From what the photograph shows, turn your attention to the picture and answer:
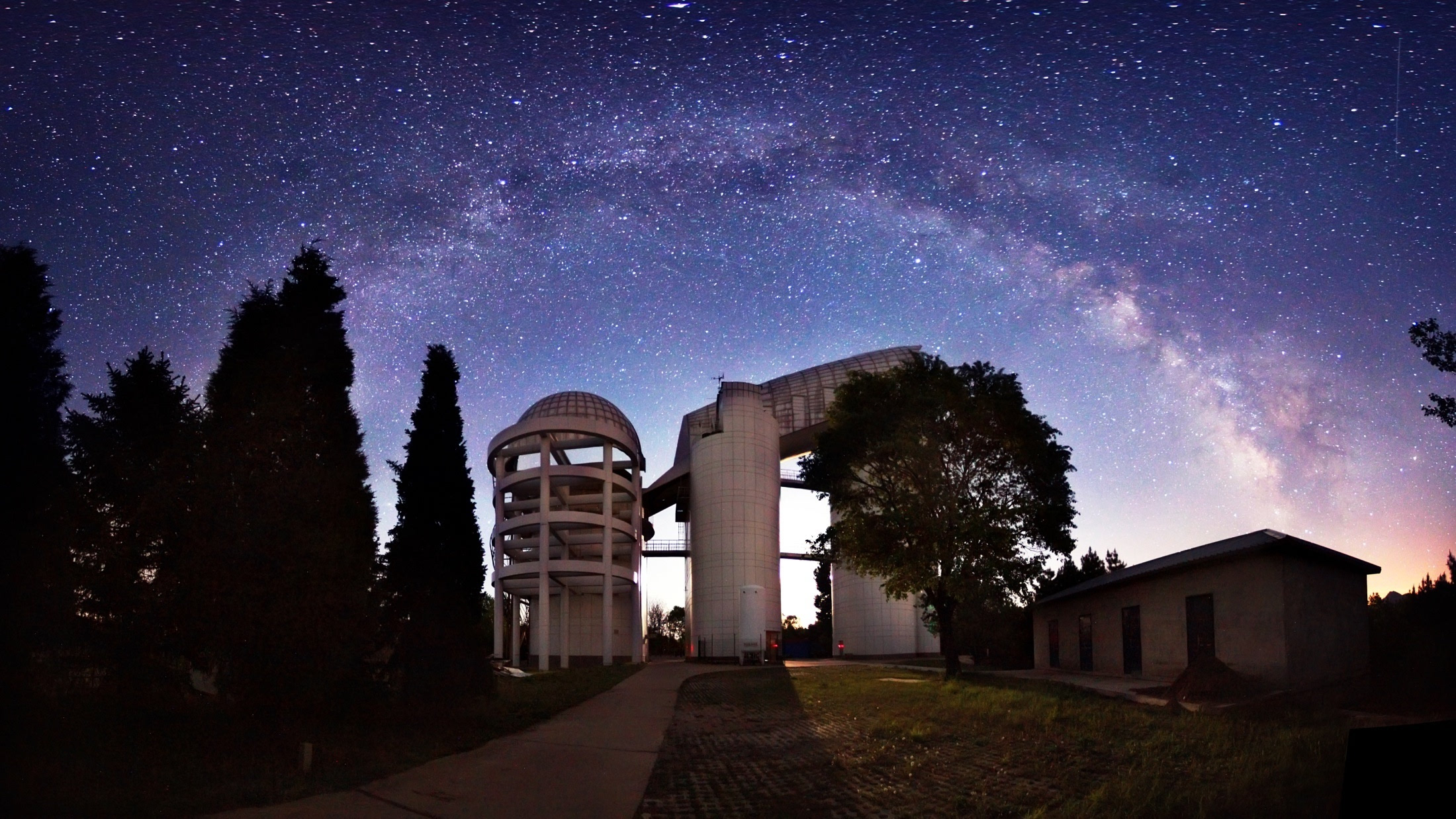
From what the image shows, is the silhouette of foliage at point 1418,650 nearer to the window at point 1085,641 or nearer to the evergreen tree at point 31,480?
the window at point 1085,641

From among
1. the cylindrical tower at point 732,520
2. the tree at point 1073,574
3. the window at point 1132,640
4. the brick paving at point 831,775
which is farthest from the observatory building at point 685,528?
the brick paving at point 831,775

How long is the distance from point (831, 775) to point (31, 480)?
1245 centimetres

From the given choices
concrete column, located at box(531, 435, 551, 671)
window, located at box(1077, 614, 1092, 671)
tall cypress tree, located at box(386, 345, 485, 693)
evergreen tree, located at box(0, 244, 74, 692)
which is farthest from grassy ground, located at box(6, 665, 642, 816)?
concrete column, located at box(531, 435, 551, 671)

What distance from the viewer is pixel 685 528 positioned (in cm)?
8188

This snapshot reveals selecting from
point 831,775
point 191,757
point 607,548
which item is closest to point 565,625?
point 607,548

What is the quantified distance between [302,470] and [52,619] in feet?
11.4

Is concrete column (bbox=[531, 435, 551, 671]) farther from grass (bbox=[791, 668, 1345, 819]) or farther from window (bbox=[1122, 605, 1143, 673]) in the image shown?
grass (bbox=[791, 668, 1345, 819])

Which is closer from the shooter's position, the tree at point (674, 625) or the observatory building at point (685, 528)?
the observatory building at point (685, 528)

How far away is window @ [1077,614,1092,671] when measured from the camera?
33.0 m

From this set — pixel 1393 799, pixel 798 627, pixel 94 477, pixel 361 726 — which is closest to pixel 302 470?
pixel 94 477

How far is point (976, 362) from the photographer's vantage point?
3344cm

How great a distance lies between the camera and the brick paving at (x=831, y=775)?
368 inches

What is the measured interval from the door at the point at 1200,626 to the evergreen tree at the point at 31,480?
23.7 meters

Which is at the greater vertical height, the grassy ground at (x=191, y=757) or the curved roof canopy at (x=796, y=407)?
the curved roof canopy at (x=796, y=407)
